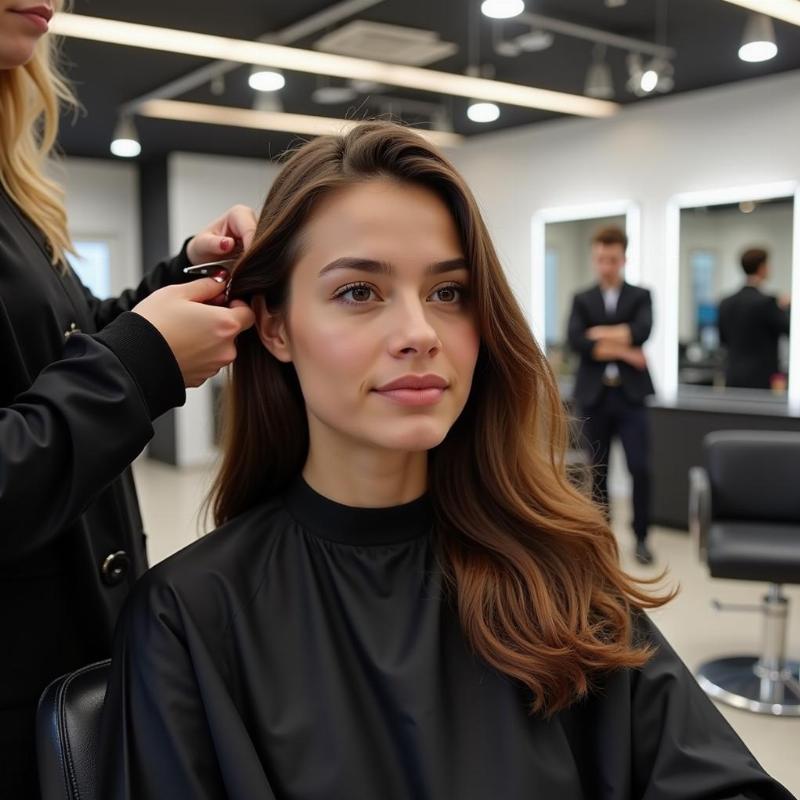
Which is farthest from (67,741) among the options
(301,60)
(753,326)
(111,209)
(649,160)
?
(111,209)

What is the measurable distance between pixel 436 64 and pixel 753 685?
11.9ft

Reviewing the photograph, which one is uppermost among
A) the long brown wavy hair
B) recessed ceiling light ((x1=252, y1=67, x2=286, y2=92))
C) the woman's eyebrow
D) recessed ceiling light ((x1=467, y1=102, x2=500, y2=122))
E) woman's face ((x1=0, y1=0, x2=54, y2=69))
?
recessed ceiling light ((x1=467, y1=102, x2=500, y2=122))

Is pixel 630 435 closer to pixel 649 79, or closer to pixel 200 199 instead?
pixel 649 79

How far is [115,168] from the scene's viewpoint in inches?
320

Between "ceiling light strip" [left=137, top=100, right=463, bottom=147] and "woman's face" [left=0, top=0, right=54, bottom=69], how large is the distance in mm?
4747

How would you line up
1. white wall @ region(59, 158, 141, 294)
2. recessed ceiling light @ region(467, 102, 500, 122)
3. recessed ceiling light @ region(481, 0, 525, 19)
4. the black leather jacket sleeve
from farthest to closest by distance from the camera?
1. white wall @ region(59, 158, 141, 294)
2. recessed ceiling light @ region(467, 102, 500, 122)
3. recessed ceiling light @ region(481, 0, 525, 19)
4. the black leather jacket sleeve

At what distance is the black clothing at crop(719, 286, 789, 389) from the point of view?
5.43 meters

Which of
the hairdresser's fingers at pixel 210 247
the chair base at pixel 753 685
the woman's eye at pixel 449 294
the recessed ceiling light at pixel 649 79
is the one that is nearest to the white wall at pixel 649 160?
the recessed ceiling light at pixel 649 79

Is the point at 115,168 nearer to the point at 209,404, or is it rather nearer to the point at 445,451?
the point at 209,404

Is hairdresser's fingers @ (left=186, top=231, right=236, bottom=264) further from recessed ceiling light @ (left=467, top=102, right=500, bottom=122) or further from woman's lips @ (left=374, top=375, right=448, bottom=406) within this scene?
recessed ceiling light @ (left=467, top=102, right=500, bottom=122)

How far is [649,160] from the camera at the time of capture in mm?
6105

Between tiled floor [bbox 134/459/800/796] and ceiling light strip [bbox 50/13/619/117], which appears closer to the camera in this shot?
tiled floor [bbox 134/459/800/796]

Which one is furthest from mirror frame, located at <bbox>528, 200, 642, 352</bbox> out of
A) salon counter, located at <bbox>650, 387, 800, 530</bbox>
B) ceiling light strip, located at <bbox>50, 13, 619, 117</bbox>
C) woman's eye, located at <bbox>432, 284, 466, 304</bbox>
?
woman's eye, located at <bbox>432, 284, 466, 304</bbox>

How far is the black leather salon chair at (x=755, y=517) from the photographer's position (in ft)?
10.1
